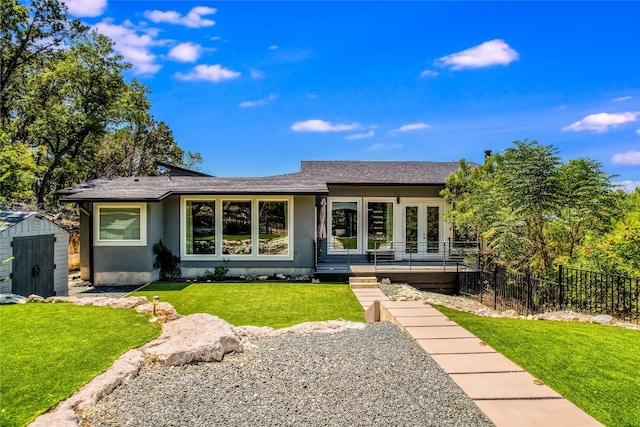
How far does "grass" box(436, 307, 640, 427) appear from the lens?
357 centimetres

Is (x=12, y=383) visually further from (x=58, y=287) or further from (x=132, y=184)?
(x=132, y=184)

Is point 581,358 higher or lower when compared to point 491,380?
lower

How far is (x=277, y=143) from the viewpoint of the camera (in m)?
31.0

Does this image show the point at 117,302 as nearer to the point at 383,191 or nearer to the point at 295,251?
the point at 295,251

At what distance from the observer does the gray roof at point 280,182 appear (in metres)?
12.7

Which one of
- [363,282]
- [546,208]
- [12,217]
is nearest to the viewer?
[12,217]

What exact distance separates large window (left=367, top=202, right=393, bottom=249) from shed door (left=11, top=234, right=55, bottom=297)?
37.0 ft

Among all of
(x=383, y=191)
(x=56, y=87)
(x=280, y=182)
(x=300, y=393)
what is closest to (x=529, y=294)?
(x=383, y=191)

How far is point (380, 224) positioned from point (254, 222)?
573cm

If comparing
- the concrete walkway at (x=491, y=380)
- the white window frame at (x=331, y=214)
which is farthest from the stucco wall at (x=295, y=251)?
the concrete walkway at (x=491, y=380)

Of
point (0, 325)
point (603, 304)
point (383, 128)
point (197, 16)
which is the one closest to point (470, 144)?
point (383, 128)

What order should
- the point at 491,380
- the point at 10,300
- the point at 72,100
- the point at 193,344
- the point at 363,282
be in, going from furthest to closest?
1. the point at 72,100
2. the point at 363,282
3. the point at 10,300
4. the point at 193,344
5. the point at 491,380

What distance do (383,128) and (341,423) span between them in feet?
77.9

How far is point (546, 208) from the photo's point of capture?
10695mm
